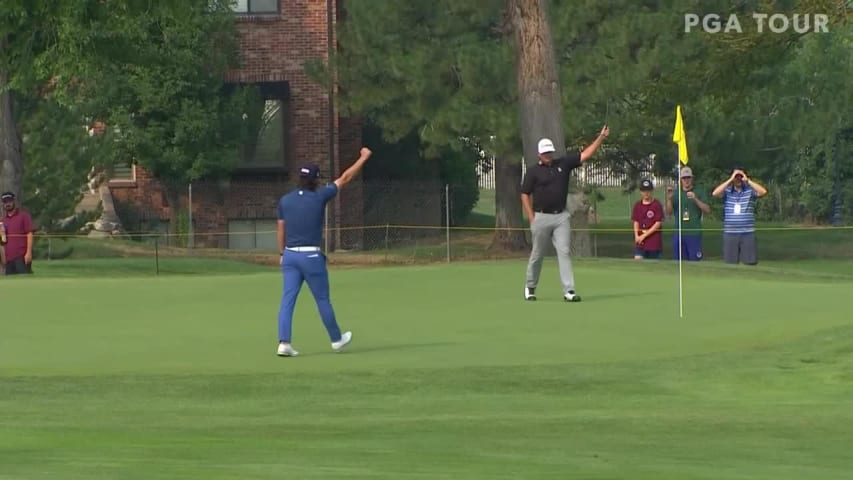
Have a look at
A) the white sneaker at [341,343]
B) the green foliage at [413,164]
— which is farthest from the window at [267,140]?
the white sneaker at [341,343]

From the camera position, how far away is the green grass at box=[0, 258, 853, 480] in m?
10.4

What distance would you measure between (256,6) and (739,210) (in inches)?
869

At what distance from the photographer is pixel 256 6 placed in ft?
156

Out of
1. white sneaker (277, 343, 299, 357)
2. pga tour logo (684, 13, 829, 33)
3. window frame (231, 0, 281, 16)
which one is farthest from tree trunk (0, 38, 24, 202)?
white sneaker (277, 343, 299, 357)

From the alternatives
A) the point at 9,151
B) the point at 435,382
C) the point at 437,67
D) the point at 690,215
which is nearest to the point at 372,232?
the point at 437,67

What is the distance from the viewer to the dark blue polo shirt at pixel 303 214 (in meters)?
15.9

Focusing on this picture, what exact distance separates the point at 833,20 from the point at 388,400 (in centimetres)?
2709

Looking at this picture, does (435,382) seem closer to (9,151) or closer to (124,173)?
(9,151)

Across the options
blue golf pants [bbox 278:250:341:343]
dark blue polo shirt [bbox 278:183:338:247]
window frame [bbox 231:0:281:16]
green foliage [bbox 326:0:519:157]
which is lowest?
blue golf pants [bbox 278:250:341:343]

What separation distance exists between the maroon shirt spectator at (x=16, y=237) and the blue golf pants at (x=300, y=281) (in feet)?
39.8

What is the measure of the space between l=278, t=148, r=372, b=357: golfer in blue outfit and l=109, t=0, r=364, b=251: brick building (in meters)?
30.6

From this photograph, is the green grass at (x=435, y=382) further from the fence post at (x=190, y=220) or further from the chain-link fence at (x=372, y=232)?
the fence post at (x=190, y=220)

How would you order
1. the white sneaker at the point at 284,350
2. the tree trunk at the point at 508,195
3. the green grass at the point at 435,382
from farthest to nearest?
the tree trunk at the point at 508,195 → the white sneaker at the point at 284,350 → the green grass at the point at 435,382

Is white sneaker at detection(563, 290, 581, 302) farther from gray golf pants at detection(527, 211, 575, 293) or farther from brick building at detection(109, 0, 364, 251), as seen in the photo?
brick building at detection(109, 0, 364, 251)
